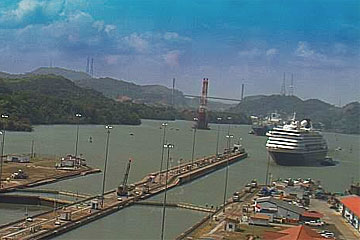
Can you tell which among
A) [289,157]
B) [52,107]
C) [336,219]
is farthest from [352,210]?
[52,107]

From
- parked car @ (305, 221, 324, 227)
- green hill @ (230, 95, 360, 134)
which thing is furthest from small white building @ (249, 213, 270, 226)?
green hill @ (230, 95, 360, 134)

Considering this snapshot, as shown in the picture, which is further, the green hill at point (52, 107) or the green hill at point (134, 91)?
the green hill at point (134, 91)

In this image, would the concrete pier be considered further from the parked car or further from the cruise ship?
the cruise ship

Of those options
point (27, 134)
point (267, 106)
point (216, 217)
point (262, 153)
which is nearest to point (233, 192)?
point (216, 217)

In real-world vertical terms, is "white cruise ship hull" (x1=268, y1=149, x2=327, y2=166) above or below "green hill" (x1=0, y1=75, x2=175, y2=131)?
below

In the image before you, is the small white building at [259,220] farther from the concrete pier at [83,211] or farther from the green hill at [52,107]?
the green hill at [52,107]

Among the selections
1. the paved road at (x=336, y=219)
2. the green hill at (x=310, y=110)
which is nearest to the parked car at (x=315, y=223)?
the paved road at (x=336, y=219)

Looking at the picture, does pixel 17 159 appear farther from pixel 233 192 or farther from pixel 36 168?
pixel 233 192
